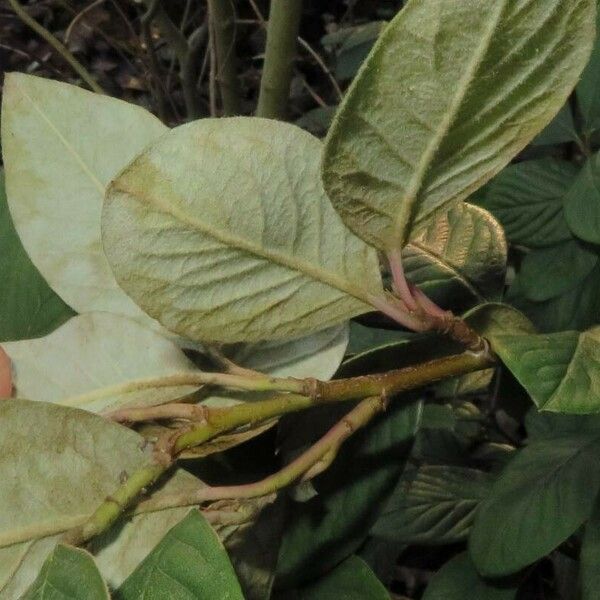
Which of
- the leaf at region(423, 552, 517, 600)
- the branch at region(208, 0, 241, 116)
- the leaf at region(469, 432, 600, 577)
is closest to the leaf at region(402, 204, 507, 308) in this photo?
the leaf at region(469, 432, 600, 577)

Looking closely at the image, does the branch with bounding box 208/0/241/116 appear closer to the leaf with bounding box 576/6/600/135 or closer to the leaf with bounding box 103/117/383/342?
the leaf with bounding box 576/6/600/135

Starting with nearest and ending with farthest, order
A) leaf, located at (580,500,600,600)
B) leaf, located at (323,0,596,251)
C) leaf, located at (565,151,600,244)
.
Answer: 1. leaf, located at (323,0,596,251)
2. leaf, located at (580,500,600,600)
3. leaf, located at (565,151,600,244)

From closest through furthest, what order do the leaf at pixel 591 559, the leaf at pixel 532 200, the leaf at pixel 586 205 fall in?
1. the leaf at pixel 591 559
2. the leaf at pixel 586 205
3. the leaf at pixel 532 200

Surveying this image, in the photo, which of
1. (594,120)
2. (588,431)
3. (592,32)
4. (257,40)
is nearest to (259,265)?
(592,32)

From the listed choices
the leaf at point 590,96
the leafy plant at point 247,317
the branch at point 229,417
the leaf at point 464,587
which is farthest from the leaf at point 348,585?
the leaf at point 590,96

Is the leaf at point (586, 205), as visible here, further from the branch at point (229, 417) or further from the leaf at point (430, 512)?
the branch at point (229, 417)

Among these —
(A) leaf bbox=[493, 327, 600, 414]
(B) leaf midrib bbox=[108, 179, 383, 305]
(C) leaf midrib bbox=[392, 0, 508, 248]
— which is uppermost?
(C) leaf midrib bbox=[392, 0, 508, 248]

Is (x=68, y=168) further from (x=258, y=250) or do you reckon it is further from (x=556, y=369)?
(x=556, y=369)
